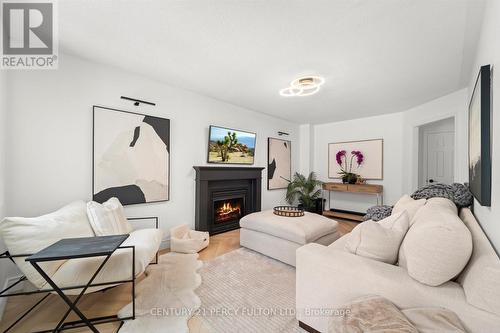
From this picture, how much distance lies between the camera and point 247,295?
192cm

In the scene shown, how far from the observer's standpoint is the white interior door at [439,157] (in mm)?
4062

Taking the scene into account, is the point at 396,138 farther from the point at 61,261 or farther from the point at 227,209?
the point at 61,261

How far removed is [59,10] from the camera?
5.37ft

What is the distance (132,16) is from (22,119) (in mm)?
1550

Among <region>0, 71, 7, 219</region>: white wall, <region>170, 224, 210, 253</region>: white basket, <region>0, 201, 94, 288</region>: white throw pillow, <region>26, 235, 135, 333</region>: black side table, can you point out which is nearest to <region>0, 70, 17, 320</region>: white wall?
<region>0, 71, 7, 219</region>: white wall

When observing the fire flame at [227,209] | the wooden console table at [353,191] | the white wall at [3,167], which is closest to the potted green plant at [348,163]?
the wooden console table at [353,191]

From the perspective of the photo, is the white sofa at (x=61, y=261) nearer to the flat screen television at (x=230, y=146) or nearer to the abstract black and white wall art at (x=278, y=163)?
the flat screen television at (x=230, y=146)

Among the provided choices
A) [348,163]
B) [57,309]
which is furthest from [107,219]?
[348,163]

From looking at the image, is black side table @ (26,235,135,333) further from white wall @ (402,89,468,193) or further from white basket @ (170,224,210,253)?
white wall @ (402,89,468,193)

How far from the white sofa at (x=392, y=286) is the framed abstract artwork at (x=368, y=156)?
3.42 m

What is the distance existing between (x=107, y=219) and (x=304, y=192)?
430 centimetres

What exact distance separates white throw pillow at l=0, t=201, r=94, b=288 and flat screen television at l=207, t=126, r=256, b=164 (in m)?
2.15

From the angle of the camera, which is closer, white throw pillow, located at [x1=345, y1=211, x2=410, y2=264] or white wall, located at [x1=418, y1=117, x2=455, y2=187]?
white throw pillow, located at [x1=345, y1=211, x2=410, y2=264]

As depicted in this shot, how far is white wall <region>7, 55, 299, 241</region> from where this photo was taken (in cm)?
200
